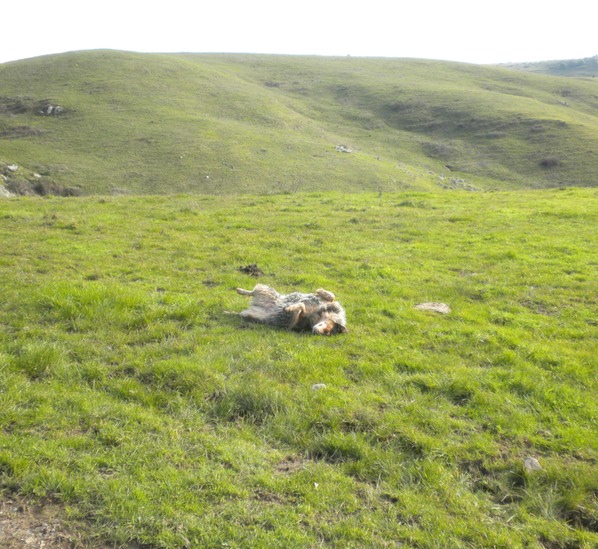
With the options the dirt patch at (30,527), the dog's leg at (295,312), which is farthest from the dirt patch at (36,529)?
the dog's leg at (295,312)

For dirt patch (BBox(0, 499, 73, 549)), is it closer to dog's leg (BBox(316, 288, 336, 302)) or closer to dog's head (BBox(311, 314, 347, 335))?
dog's head (BBox(311, 314, 347, 335))

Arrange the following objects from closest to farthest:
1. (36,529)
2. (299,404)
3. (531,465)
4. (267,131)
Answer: (36,529), (531,465), (299,404), (267,131)

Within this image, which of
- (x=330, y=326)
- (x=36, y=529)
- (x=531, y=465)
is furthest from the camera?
(x=330, y=326)

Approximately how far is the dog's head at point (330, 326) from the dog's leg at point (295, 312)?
36 cm

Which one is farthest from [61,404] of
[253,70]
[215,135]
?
[253,70]

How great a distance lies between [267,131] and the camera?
5812 centimetres

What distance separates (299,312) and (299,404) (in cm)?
275

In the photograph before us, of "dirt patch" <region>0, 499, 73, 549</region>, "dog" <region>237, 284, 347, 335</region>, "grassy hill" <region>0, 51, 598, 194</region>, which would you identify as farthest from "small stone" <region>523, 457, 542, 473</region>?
"grassy hill" <region>0, 51, 598, 194</region>

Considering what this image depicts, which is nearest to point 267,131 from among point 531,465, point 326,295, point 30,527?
point 326,295

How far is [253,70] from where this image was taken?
101188 millimetres

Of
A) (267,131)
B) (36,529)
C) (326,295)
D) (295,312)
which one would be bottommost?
(36,529)

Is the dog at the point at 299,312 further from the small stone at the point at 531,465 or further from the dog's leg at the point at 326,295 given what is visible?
the small stone at the point at 531,465

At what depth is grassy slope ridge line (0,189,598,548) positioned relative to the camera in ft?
16.8

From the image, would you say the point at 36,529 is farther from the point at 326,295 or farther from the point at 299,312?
the point at 326,295
